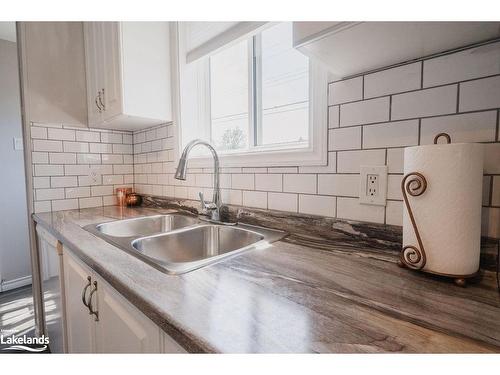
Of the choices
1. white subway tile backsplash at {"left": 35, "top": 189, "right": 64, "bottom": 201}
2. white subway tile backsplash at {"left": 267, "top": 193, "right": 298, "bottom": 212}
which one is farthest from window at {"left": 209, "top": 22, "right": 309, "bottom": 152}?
white subway tile backsplash at {"left": 35, "top": 189, "right": 64, "bottom": 201}

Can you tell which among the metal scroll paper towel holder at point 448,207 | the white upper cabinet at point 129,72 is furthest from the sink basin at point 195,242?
the white upper cabinet at point 129,72

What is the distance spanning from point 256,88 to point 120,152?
3.92 feet

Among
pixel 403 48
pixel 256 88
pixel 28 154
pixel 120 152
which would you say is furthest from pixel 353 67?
pixel 28 154

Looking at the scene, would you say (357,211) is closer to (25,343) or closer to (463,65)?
(463,65)

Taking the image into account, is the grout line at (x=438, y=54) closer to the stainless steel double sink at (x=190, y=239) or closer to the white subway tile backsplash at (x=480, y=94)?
the white subway tile backsplash at (x=480, y=94)

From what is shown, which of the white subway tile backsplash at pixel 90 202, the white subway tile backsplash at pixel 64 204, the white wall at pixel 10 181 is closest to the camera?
the white subway tile backsplash at pixel 64 204

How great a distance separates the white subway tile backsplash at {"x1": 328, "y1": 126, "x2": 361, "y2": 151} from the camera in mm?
839

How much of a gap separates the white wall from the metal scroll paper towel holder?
3152mm

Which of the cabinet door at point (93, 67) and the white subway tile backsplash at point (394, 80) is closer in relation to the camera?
the white subway tile backsplash at point (394, 80)

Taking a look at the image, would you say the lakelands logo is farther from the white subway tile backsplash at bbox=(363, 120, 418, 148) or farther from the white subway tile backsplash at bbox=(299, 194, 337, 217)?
the white subway tile backsplash at bbox=(363, 120, 418, 148)

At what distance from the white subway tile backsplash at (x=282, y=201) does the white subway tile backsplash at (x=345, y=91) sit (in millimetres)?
379

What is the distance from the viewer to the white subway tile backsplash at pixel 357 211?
80 centimetres
